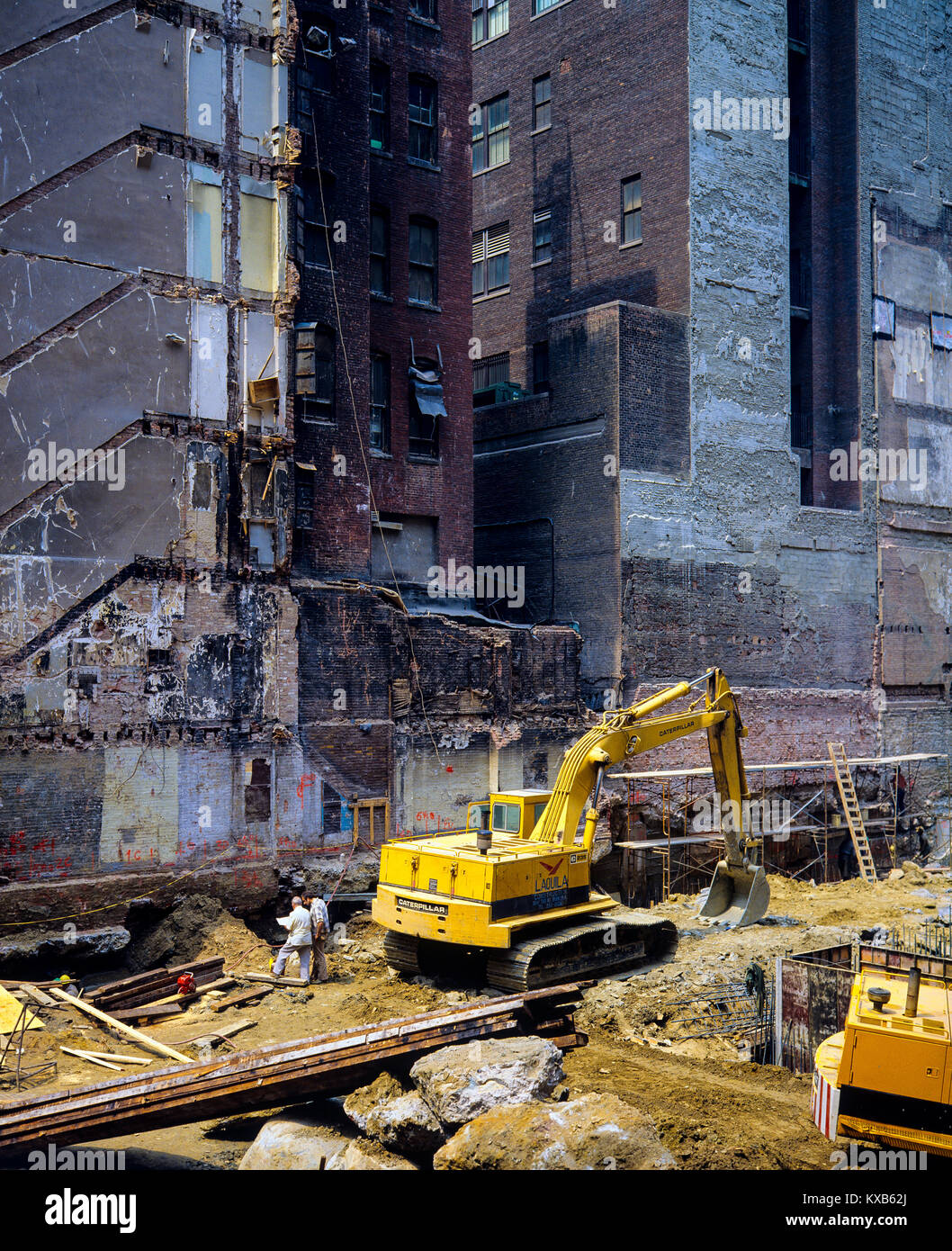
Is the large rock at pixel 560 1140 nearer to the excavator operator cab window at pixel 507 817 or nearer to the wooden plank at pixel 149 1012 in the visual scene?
the wooden plank at pixel 149 1012

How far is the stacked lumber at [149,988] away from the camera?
16.3m

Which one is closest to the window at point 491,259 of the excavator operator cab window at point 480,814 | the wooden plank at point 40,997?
the excavator operator cab window at point 480,814

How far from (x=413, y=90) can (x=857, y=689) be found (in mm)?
19711

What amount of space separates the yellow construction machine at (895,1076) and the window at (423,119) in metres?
22.6

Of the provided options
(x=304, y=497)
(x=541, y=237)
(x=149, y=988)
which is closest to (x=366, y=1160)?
(x=149, y=988)

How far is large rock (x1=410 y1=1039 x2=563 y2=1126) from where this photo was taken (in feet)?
33.1

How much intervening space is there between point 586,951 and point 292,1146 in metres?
6.43

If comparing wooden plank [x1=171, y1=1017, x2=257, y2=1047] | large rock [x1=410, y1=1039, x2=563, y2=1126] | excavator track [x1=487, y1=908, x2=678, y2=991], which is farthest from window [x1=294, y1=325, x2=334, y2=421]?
large rock [x1=410, y1=1039, x2=563, y2=1126]

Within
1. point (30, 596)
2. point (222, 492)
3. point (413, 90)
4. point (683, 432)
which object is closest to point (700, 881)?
point (683, 432)

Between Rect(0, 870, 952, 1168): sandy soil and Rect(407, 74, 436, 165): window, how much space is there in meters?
17.8

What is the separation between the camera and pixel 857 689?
1261 inches

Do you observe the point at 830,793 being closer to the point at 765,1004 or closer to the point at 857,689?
the point at 857,689

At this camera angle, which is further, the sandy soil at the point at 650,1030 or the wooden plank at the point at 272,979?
the wooden plank at the point at 272,979

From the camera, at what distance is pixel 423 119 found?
88.4 feet
